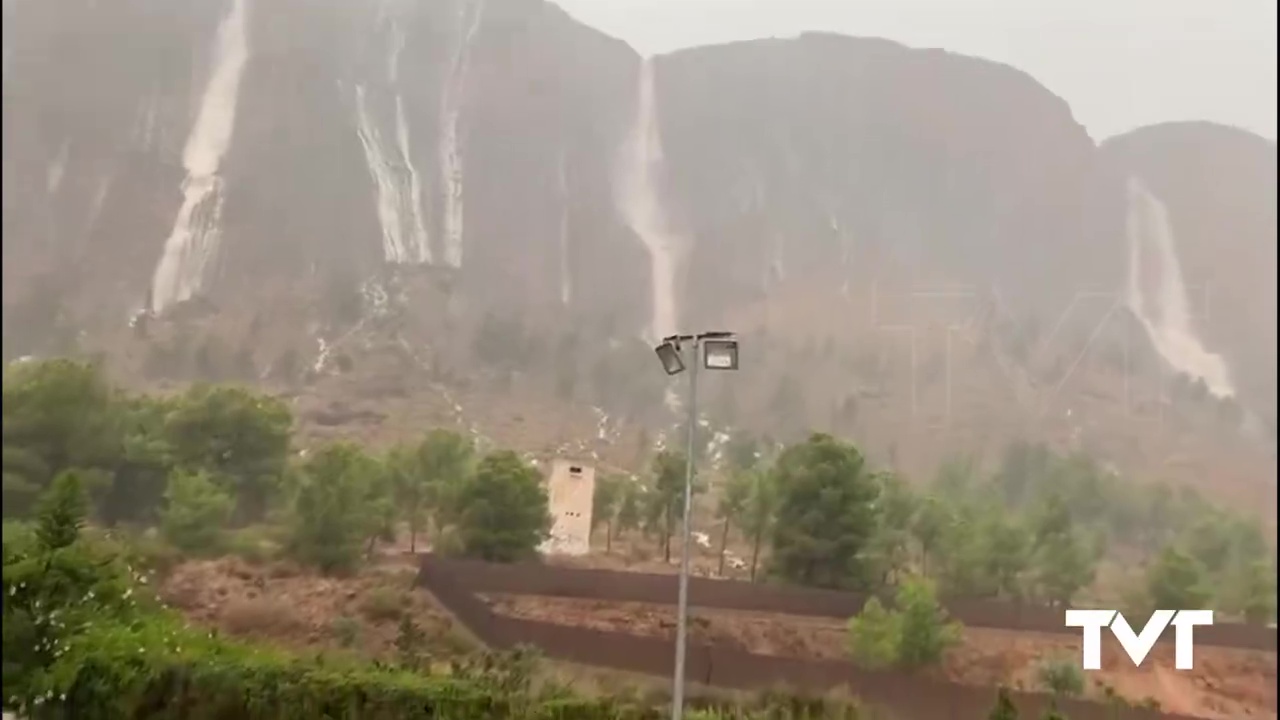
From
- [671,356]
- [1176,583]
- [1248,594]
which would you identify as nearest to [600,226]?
[1176,583]

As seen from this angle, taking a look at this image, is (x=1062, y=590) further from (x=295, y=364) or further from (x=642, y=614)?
(x=295, y=364)

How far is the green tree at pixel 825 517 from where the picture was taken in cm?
1677

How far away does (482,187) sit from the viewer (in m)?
40.9

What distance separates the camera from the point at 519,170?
133ft

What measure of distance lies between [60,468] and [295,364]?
1206cm

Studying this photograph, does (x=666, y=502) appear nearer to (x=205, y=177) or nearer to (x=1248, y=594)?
(x=1248, y=594)

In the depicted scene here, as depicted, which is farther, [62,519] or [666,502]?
[666,502]

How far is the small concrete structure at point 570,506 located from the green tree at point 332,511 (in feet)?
10.8

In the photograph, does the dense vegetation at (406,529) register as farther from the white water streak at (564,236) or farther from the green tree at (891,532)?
the white water streak at (564,236)

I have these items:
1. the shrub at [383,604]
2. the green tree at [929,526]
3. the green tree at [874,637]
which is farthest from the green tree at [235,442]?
the green tree at [929,526]

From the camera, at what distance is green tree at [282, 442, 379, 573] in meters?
18.1

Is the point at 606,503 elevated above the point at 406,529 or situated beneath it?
elevated above

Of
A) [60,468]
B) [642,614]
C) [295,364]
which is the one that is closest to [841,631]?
[642,614]

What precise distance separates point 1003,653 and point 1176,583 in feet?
8.01
